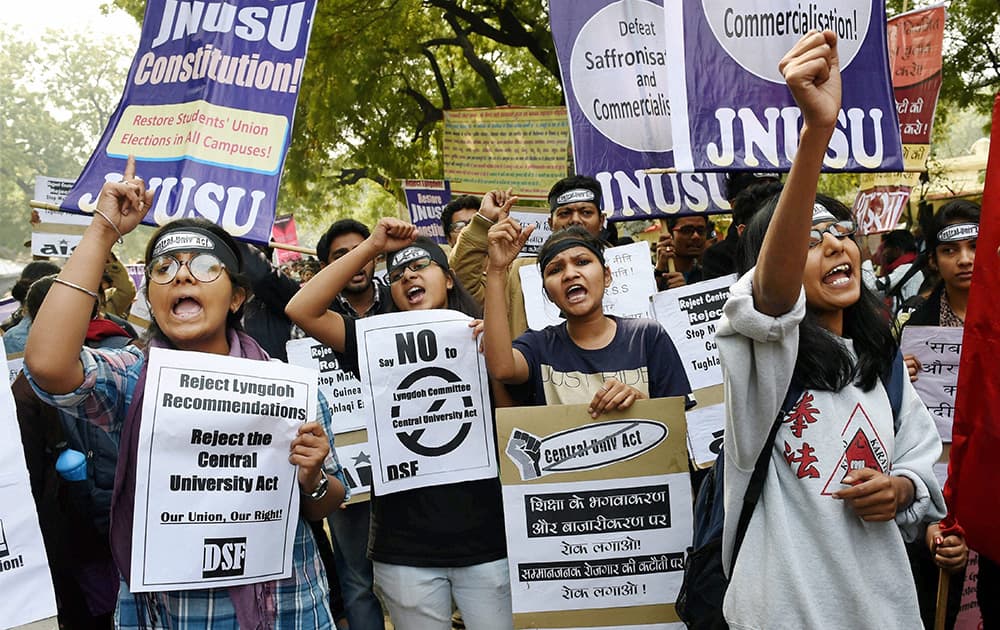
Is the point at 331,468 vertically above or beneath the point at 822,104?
beneath

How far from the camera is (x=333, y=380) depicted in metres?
5.02

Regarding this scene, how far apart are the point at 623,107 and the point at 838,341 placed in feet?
12.1

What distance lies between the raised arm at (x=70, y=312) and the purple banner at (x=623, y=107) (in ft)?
12.2

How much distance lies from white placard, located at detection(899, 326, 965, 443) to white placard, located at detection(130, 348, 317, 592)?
2.72 m

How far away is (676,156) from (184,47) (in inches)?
97.7

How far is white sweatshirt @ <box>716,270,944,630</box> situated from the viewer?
7.92 ft

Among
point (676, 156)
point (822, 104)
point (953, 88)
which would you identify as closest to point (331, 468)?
point (822, 104)

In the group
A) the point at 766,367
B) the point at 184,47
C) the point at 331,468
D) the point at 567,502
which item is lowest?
the point at 567,502

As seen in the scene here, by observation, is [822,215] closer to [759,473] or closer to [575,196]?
[759,473]

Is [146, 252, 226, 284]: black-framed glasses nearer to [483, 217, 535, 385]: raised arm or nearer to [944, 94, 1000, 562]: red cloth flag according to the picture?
[483, 217, 535, 385]: raised arm

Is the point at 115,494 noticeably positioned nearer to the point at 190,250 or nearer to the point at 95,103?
the point at 190,250

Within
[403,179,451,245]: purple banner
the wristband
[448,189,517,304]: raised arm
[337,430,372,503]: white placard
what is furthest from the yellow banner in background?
the wristband

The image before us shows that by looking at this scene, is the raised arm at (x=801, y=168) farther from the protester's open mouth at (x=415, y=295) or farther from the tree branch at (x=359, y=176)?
the tree branch at (x=359, y=176)

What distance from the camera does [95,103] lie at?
85438 millimetres
